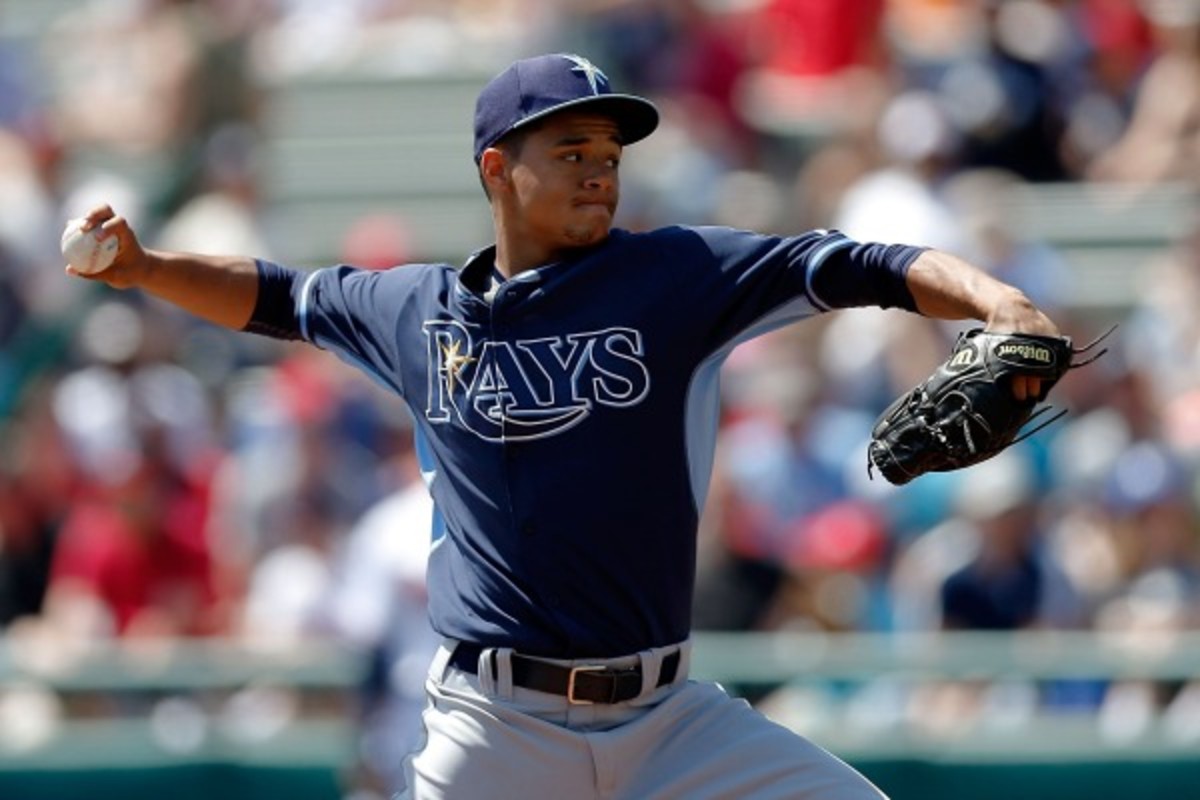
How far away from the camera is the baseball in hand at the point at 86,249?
561 centimetres

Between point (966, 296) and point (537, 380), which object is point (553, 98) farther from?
point (966, 296)

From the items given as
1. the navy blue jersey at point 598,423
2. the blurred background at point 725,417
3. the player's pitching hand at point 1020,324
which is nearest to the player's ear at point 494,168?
the navy blue jersey at point 598,423

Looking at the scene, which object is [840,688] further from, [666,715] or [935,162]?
[666,715]

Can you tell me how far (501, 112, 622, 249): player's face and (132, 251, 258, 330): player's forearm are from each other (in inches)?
30.6

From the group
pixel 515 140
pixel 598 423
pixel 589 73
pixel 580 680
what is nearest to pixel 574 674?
pixel 580 680

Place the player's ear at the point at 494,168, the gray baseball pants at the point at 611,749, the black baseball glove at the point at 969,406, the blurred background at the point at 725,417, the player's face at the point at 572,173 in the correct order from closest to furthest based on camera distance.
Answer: the black baseball glove at the point at 969,406, the gray baseball pants at the point at 611,749, the player's face at the point at 572,173, the player's ear at the point at 494,168, the blurred background at the point at 725,417

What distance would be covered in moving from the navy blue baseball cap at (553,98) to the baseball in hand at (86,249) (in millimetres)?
871

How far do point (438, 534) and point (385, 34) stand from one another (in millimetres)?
8041

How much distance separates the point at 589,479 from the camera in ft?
17.5

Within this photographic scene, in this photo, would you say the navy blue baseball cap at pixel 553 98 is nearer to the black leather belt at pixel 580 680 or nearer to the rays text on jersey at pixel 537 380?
the rays text on jersey at pixel 537 380

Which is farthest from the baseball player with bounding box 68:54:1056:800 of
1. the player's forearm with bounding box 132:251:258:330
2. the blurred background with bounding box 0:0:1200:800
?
the blurred background with bounding box 0:0:1200:800

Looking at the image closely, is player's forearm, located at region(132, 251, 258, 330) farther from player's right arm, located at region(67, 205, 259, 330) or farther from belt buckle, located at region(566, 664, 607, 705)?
belt buckle, located at region(566, 664, 607, 705)

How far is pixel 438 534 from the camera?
5.64 metres

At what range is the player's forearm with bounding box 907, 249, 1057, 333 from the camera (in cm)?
485
